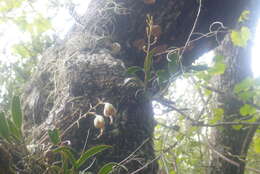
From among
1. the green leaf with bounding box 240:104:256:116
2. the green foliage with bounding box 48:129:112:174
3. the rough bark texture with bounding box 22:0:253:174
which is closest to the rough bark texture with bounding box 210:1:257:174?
the green leaf with bounding box 240:104:256:116

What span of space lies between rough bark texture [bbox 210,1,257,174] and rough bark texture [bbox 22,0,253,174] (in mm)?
547

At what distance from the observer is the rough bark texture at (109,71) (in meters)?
0.93

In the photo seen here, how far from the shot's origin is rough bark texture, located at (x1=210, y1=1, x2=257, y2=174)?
68.8 inches

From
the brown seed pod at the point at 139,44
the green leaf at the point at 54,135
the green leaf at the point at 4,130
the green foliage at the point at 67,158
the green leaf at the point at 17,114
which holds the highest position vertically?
the brown seed pod at the point at 139,44

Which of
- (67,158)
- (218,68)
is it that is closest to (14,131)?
(67,158)

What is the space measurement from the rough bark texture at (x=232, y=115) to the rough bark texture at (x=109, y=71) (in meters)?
0.55

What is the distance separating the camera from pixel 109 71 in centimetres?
106

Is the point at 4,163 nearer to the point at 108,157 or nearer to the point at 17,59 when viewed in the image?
the point at 108,157

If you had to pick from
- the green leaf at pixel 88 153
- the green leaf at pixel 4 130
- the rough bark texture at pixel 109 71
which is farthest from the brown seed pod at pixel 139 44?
the green leaf at pixel 4 130

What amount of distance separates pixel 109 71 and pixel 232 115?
1049 millimetres

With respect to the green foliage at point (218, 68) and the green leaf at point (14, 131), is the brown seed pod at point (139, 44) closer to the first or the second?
the green foliage at point (218, 68)

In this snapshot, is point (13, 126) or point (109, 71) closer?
point (13, 126)

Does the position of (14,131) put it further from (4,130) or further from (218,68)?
(218,68)

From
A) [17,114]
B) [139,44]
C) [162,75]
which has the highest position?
[139,44]
